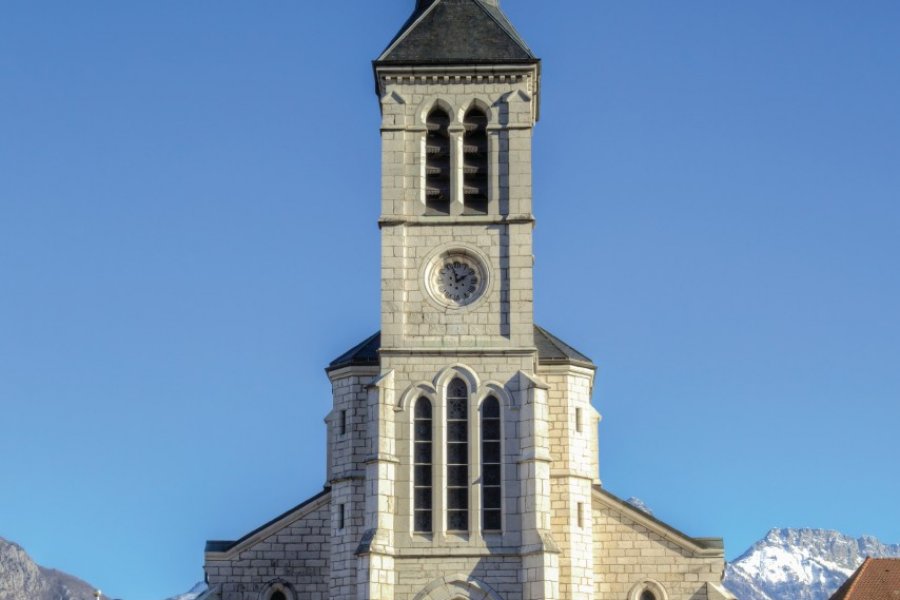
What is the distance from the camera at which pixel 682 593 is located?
160 ft

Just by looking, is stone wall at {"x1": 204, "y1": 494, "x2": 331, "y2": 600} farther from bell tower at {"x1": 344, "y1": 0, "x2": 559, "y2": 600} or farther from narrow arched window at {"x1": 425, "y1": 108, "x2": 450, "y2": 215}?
narrow arched window at {"x1": 425, "y1": 108, "x2": 450, "y2": 215}

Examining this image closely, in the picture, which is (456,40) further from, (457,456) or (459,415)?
(457,456)

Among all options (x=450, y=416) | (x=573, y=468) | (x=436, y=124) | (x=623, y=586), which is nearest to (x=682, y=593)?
(x=623, y=586)

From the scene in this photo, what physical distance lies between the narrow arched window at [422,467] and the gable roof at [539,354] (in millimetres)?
2997

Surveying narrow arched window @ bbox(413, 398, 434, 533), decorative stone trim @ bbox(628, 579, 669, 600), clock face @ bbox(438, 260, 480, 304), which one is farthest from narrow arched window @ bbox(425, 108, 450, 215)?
decorative stone trim @ bbox(628, 579, 669, 600)

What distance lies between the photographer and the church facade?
148 feet

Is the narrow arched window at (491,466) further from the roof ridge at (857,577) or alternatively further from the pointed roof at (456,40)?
the roof ridge at (857,577)

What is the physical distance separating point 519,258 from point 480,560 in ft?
28.5

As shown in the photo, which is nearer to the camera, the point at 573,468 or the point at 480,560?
the point at 480,560

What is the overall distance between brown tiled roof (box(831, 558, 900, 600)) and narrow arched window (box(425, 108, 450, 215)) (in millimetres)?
23554

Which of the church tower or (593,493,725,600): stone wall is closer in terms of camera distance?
the church tower

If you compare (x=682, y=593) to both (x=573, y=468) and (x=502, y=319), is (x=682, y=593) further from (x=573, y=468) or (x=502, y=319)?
(x=502, y=319)

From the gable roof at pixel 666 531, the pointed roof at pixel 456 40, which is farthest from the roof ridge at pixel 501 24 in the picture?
the gable roof at pixel 666 531

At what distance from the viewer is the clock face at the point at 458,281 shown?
4738cm
